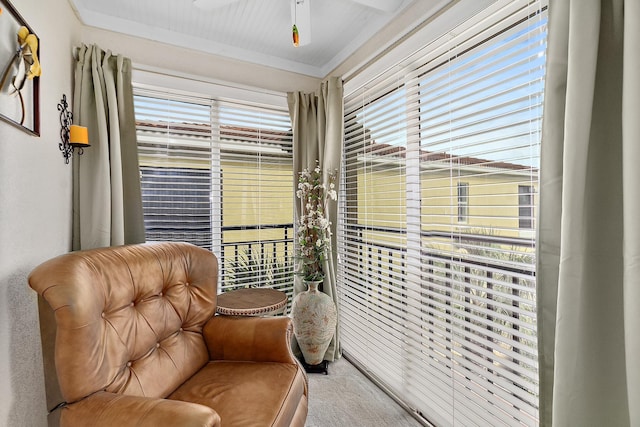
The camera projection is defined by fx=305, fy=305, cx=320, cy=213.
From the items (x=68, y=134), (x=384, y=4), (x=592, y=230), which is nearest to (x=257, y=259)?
(x=68, y=134)

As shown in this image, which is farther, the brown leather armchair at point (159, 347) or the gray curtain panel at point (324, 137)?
the gray curtain panel at point (324, 137)

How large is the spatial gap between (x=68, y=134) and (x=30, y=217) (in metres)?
0.68

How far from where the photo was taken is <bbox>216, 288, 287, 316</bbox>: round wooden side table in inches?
75.0

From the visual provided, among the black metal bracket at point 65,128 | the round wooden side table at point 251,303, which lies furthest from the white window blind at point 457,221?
the black metal bracket at point 65,128

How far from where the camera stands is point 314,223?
2346 mm

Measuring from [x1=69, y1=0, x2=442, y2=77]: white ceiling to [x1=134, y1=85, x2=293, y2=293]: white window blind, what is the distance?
0.41 m

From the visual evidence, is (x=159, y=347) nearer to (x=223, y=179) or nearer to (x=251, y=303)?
(x=251, y=303)

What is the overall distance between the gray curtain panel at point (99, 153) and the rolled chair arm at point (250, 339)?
875 mm

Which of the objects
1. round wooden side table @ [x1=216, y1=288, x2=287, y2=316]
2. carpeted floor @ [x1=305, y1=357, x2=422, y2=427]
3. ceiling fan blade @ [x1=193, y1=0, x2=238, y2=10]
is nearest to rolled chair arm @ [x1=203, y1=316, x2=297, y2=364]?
round wooden side table @ [x1=216, y1=288, x2=287, y2=316]

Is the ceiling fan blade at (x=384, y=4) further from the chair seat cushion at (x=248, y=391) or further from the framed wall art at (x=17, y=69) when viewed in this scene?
the chair seat cushion at (x=248, y=391)

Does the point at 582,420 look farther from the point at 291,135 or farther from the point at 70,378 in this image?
the point at 291,135

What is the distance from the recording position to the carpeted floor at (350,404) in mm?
1797

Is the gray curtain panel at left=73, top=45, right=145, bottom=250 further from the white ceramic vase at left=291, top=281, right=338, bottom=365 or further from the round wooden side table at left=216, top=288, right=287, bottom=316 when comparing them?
the white ceramic vase at left=291, top=281, right=338, bottom=365

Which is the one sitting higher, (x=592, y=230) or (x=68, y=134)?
(x=68, y=134)
